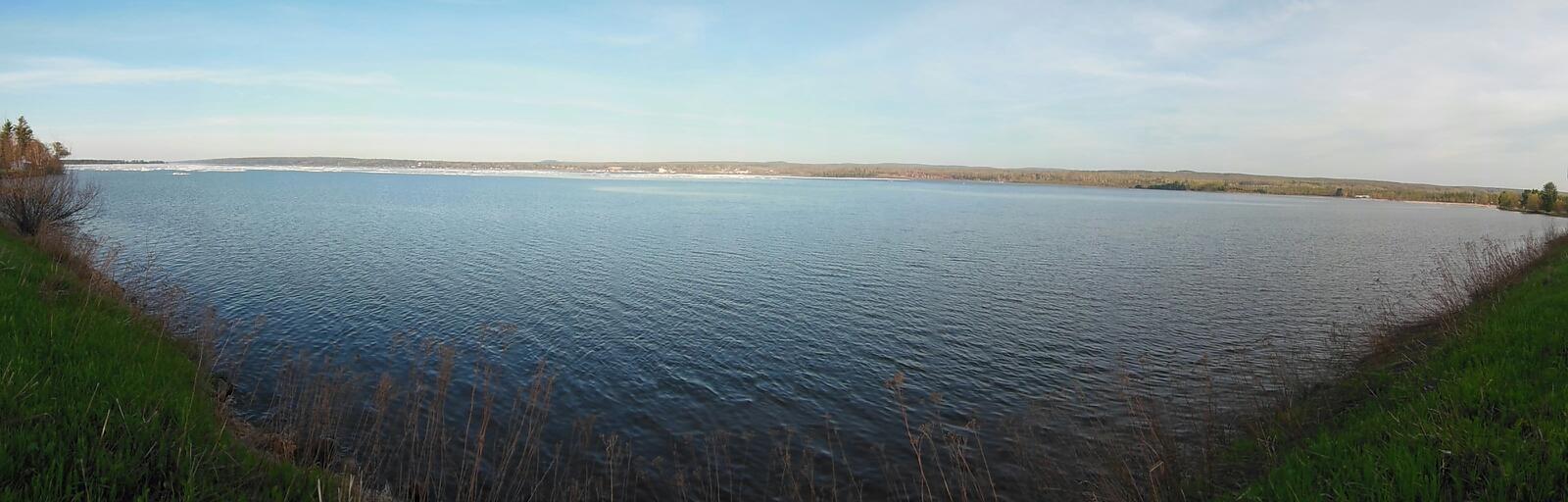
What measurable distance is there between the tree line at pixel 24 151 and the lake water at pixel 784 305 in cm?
525

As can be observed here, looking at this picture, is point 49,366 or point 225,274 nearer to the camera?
point 49,366

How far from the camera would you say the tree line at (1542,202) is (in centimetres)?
8981

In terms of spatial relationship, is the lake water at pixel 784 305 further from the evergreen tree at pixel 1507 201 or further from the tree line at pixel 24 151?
the evergreen tree at pixel 1507 201

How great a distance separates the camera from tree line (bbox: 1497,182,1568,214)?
3536 inches

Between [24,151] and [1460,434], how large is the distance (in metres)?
89.6

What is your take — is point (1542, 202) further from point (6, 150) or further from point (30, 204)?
point (6, 150)

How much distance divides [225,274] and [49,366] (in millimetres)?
24022

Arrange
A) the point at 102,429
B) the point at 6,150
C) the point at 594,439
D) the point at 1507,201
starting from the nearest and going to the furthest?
the point at 102,429, the point at 594,439, the point at 6,150, the point at 1507,201

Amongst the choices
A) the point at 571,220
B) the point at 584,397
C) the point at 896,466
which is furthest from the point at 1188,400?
the point at 571,220

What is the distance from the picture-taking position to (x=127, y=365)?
28.4ft

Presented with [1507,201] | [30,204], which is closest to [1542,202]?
[1507,201]

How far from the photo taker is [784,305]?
80.4 feet

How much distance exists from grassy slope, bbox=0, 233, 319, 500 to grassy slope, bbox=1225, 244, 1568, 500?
405 inches

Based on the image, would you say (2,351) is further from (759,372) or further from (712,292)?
(712,292)
